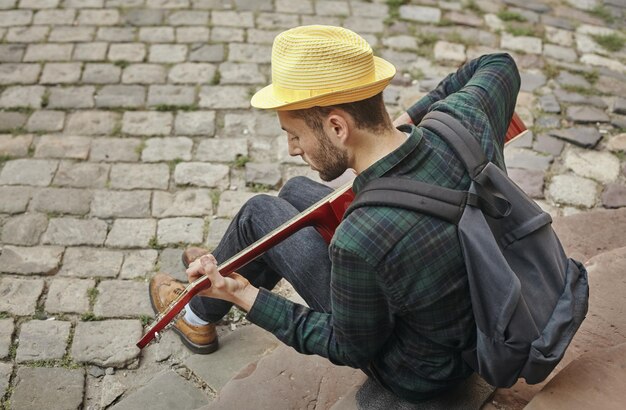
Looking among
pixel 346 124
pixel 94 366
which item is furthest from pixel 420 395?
pixel 94 366

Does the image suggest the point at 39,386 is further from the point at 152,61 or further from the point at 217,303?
the point at 152,61

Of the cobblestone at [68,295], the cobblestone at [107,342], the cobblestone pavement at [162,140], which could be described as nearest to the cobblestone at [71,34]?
the cobblestone pavement at [162,140]

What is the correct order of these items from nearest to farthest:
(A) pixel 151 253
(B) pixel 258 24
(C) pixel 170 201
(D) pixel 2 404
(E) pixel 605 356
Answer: (E) pixel 605 356, (D) pixel 2 404, (A) pixel 151 253, (C) pixel 170 201, (B) pixel 258 24

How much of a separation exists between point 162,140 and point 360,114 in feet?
8.96

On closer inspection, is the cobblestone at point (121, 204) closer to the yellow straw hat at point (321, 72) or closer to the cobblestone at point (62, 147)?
the cobblestone at point (62, 147)

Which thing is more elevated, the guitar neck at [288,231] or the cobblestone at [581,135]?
the guitar neck at [288,231]

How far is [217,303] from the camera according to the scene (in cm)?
354

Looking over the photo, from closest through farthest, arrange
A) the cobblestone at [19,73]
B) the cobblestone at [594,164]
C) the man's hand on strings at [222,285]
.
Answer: the man's hand on strings at [222,285] → the cobblestone at [594,164] → the cobblestone at [19,73]

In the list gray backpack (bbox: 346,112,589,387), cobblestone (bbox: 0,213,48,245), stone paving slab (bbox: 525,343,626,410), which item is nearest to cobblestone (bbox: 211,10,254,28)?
cobblestone (bbox: 0,213,48,245)

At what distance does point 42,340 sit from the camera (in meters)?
3.72

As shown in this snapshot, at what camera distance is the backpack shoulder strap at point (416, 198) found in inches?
91.2

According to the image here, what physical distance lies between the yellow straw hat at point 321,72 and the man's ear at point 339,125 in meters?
0.05

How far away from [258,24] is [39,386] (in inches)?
135

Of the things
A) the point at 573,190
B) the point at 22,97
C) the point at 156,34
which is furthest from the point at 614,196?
the point at 22,97
